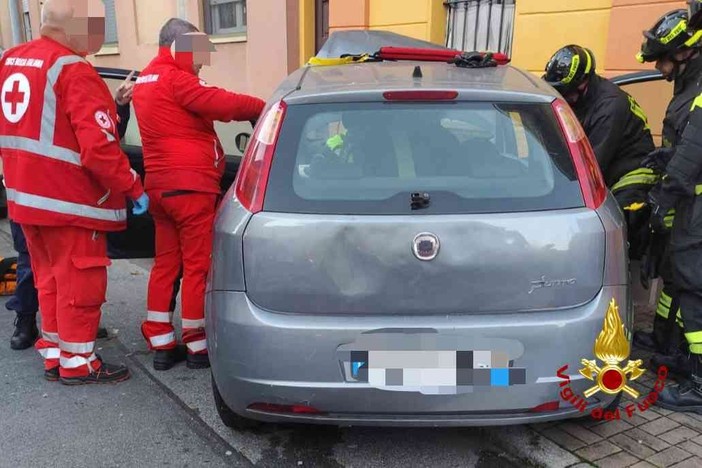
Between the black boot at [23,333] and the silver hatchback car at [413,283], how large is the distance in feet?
6.92

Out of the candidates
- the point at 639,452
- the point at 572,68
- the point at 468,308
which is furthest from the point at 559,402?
the point at 572,68

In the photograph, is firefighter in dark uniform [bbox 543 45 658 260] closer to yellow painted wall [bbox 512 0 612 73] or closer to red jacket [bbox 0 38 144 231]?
yellow painted wall [bbox 512 0 612 73]

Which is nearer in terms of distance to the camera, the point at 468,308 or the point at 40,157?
the point at 468,308

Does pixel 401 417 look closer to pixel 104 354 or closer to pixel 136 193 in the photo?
pixel 136 193

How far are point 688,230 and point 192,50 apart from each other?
264 centimetres

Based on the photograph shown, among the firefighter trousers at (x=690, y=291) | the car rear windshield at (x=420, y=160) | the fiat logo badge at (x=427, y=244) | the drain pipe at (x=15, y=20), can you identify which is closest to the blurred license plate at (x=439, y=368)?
the fiat logo badge at (x=427, y=244)

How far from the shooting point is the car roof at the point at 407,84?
2.43 metres

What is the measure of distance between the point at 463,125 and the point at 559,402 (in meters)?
1.08

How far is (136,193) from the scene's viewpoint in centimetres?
317

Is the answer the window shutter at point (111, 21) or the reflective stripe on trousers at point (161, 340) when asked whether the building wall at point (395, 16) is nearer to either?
the reflective stripe on trousers at point (161, 340)

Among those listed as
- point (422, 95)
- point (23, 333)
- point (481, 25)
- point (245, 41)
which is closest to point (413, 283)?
point (422, 95)

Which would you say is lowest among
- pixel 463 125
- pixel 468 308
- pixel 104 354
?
pixel 104 354

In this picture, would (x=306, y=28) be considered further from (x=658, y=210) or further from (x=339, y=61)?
(x=658, y=210)

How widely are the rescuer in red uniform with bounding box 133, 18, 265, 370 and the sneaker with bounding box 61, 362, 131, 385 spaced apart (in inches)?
16.5
